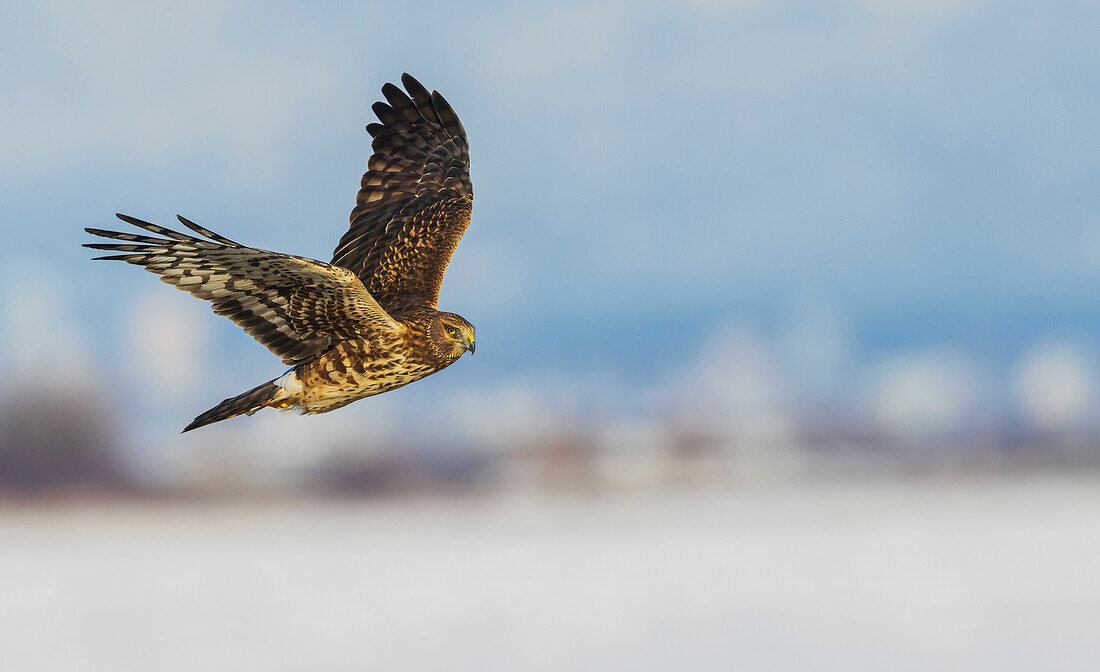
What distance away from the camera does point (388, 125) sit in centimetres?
1015

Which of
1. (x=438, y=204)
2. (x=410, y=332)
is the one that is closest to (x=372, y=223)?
(x=438, y=204)

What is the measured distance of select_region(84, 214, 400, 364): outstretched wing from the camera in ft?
21.6

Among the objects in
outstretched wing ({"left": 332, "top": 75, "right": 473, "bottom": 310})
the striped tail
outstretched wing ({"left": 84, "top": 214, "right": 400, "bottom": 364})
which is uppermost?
outstretched wing ({"left": 332, "top": 75, "right": 473, "bottom": 310})

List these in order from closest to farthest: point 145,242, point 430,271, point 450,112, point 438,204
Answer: point 145,242 < point 430,271 < point 438,204 < point 450,112

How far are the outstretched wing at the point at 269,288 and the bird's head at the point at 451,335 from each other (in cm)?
37

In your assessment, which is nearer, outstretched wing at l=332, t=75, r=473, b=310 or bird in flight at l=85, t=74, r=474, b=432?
bird in flight at l=85, t=74, r=474, b=432

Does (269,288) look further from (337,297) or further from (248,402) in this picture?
(248,402)

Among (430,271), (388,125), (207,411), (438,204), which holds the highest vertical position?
(388,125)

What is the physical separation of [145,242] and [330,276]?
3.86 ft

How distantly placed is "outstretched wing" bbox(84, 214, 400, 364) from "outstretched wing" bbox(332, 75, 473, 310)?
1040 mm

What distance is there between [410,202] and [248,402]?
2805mm

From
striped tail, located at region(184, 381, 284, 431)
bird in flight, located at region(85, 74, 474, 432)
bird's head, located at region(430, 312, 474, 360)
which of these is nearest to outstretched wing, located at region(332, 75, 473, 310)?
bird in flight, located at region(85, 74, 474, 432)

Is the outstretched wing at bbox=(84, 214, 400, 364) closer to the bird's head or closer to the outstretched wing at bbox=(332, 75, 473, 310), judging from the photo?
the bird's head

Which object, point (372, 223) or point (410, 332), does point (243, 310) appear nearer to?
point (410, 332)
